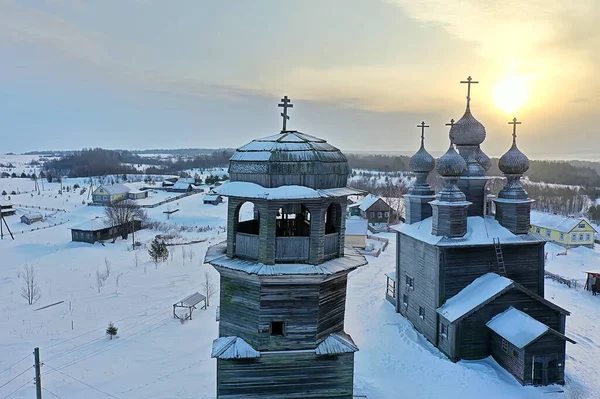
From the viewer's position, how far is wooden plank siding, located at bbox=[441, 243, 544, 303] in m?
→ 16.9

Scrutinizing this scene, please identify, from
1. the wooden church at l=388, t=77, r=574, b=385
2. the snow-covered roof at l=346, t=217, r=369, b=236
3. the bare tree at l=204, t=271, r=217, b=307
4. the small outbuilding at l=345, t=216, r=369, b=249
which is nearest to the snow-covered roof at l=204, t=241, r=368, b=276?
the wooden church at l=388, t=77, r=574, b=385

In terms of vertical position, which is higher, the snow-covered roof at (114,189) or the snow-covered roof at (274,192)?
the snow-covered roof at (274,192)

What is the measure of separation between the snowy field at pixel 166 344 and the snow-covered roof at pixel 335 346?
20.6ft

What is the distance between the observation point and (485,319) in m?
16.1

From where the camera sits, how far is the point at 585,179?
113812mm

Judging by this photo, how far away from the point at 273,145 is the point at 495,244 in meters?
12.2

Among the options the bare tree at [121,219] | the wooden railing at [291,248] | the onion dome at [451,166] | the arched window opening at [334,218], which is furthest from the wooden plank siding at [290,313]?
the bare tree at [121,219]

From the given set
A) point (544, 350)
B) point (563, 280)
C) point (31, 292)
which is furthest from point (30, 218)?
point (544, 350)

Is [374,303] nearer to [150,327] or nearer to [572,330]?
[572,330]

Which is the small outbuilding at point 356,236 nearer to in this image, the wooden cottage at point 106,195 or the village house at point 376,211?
the village house at point 376,211

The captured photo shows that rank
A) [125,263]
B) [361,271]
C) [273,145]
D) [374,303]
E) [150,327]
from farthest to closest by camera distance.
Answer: [125,263] < [361,271] < [374,303] < [150,327] < [273,145]

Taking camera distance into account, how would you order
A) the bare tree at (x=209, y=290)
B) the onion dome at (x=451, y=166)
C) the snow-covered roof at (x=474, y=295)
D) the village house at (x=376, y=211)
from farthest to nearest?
the village house at (x=376, y=211)
the bare tree at (x=209, y=290)
the onion dome at (x=451, y=166)
the snow-covered roof at (x=474, y=295)

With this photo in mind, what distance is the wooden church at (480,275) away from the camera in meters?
14.9

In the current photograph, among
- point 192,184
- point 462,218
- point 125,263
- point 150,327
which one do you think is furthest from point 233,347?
point 192,184
